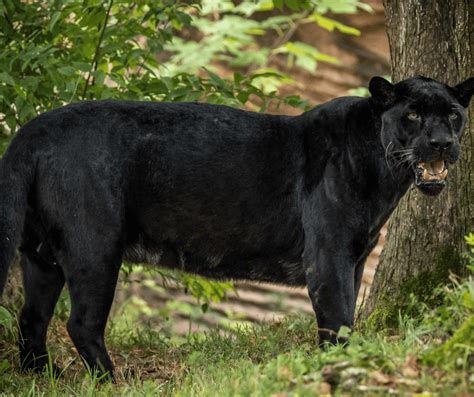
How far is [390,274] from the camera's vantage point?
586 centimetres

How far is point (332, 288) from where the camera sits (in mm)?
5012

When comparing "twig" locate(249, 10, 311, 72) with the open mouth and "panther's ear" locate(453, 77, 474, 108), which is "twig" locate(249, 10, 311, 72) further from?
the open mouth

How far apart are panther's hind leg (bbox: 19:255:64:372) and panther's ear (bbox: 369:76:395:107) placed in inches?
83.8

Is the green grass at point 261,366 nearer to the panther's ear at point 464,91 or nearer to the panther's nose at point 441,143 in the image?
the panther's nose at point 441,143

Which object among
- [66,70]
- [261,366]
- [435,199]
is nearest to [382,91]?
[435,199]

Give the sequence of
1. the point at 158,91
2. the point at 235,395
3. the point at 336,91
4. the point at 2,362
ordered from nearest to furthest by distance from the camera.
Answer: the point at 235,395 < the point at 2,362 < the point at 158,91 < the point at 336,91

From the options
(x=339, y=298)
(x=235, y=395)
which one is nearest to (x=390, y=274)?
(x=339, y=298)

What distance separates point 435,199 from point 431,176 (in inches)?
34.9

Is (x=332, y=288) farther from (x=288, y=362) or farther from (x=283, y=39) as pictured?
(x=283, y=39)

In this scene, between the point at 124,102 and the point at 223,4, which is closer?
the point at 124,102

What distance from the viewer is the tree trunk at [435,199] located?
18.5 feet

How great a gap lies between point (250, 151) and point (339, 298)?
1009mm

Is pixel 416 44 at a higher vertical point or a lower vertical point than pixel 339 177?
higher

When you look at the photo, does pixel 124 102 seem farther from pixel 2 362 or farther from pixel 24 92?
pixel 2 362
